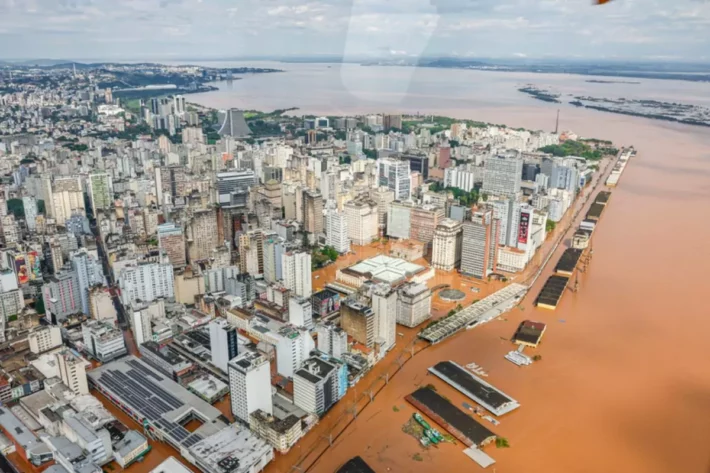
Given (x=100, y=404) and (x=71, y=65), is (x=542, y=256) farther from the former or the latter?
(x=71, y=65)

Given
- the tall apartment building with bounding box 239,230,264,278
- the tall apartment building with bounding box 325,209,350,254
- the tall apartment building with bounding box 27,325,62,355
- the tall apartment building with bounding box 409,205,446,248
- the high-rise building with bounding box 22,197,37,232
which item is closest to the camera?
the tall apartment building with bounding box 27,325,62,355

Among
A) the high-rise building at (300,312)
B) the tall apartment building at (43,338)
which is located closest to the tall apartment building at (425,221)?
the high-rise building at (300,312)

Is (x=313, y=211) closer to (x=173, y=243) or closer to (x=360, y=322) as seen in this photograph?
(x=173, y=243)

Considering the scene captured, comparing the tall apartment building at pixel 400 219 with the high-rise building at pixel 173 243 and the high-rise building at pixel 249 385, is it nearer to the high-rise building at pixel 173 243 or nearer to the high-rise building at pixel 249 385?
the high-rise building at pixel 173 243

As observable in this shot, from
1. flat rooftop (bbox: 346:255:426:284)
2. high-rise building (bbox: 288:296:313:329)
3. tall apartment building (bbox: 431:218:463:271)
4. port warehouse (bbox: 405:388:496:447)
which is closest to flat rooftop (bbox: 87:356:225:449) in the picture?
high-rise building (bbox: 288:296:313:329)

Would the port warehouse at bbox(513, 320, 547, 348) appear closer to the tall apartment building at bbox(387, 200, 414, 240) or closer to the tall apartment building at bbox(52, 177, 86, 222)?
the tall apartment building at bbox(387, 200, 414, 240)

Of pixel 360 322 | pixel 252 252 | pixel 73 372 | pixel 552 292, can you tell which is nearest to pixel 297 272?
pixel 252 252

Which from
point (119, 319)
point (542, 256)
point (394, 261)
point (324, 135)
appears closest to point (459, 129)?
point (324, 135)

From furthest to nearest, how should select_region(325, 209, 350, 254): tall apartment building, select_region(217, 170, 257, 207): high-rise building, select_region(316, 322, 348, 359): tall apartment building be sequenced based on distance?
select_region(217, 170, 257, 207): high-rise building → select_region(325, 209, 350, 254): tall apartment building → select_region(316, 322, 348, 359): tall apartment building
